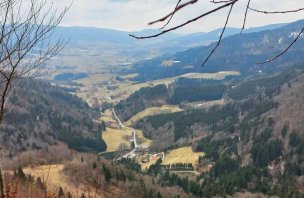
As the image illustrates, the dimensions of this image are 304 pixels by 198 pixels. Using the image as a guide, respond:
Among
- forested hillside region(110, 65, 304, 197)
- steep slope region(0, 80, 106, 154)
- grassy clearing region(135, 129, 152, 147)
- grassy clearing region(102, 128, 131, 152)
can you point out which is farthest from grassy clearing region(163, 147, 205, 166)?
steep slope region(0, 80, 106, 154)

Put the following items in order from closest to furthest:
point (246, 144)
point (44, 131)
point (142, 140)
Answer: point (246, 144), point (142, 140), point (44, 131)

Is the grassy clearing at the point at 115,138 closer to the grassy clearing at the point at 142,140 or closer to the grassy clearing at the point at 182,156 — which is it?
the grassy clearing at the point at 142,140

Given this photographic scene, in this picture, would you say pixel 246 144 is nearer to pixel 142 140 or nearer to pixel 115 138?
pixel 142 140

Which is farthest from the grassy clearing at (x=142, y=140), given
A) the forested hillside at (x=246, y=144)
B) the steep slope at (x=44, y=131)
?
the steep slope at (x=44, y=131)

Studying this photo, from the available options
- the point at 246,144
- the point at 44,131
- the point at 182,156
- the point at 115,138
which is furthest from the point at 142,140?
the point at 246,144

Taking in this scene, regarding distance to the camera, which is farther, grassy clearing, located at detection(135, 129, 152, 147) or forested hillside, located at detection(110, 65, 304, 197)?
grassy clearing, located at detection(135, 129, 152, 147)

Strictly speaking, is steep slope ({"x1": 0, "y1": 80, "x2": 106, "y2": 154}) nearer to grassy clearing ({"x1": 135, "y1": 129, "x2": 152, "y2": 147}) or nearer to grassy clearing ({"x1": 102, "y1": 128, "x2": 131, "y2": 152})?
grassy clearing ({"x1": 102, "y1": 128, "x2": 131, "y2": 152})
